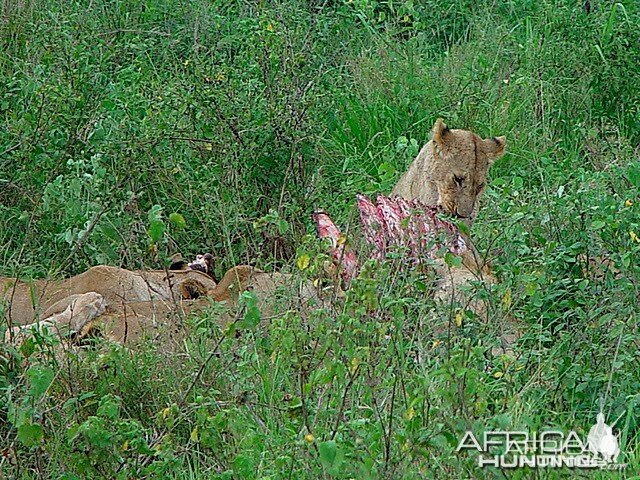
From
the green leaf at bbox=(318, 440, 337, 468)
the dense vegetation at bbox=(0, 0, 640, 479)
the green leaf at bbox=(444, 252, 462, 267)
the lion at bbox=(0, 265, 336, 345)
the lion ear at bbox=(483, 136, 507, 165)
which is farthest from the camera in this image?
the lion ear at bbox=(483, 136, 507, 165)

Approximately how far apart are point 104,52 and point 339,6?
180cm

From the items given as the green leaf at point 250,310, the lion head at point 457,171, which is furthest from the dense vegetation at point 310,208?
the lion head at point 457,171

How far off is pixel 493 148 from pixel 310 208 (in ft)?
3.27

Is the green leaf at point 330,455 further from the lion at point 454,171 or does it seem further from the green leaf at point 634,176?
the lion at point 454,171

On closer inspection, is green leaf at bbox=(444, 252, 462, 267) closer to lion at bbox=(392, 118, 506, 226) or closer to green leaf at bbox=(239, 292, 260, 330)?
green leaf at bbox=(239, 292, 260, 330)

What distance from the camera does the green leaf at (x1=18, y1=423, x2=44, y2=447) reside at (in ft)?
10.3

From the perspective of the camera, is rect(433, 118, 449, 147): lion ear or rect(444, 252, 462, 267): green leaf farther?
rect(433, 118, 449, 147): lion ear

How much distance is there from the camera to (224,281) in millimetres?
5121

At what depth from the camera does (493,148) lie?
5977 mm

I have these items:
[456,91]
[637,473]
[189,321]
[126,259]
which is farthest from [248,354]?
[456,91]

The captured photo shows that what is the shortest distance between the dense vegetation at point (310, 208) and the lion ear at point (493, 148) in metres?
0.26

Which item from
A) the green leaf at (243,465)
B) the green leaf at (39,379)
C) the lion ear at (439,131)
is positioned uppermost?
the green leaf at (39,379)

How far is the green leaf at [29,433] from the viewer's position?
3.14 metres

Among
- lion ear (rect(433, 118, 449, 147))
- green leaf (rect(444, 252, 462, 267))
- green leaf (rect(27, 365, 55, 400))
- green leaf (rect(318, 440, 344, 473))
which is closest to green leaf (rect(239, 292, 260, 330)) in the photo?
green leaf (rect(318, 440, 344, 473))
